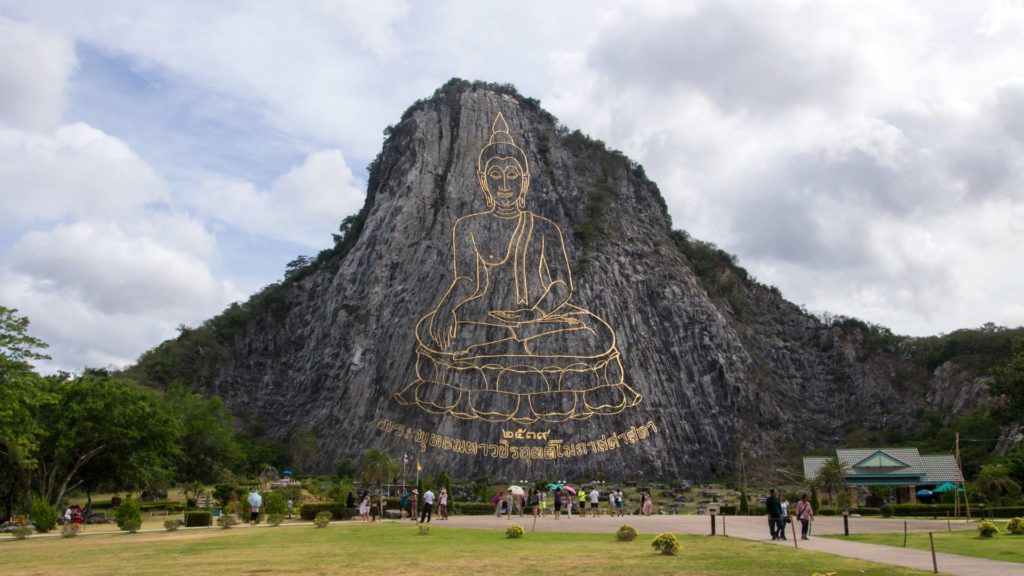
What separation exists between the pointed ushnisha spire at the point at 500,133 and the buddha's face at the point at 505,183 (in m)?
4.14

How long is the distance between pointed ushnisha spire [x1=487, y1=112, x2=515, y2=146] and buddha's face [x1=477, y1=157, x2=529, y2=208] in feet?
13.6

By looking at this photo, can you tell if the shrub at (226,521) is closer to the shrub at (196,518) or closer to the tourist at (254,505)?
the shrub at (196,518)

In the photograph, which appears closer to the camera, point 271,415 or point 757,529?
point 757,529

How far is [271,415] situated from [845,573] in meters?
62.4

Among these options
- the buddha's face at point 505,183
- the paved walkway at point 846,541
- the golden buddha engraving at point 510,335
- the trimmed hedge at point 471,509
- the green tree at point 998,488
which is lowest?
the paved walkway at point 846,541

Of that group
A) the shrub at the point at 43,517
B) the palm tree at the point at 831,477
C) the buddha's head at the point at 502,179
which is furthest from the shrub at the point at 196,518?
the buddha's head at the point at 502,179

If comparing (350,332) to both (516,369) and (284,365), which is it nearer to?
(284,365)

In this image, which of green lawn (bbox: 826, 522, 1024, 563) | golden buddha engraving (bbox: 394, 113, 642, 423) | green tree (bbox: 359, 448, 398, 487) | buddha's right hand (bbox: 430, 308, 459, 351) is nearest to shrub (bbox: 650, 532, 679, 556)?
green lawn (bbox: 826, 522, 1024, 563)

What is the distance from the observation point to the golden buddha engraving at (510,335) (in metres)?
62.0

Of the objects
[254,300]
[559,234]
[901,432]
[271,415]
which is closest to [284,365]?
[271,415]

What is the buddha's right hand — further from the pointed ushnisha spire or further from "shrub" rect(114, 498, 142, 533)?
"shrub" rect(114, 498, 142, 533)

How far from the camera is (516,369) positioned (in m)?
62.7

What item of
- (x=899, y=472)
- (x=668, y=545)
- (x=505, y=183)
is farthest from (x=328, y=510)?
(x=505, y=183)

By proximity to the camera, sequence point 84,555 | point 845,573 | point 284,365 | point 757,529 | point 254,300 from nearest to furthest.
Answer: point 845,573, point 84,555, point 757,529, point 284,365, point 254,300
